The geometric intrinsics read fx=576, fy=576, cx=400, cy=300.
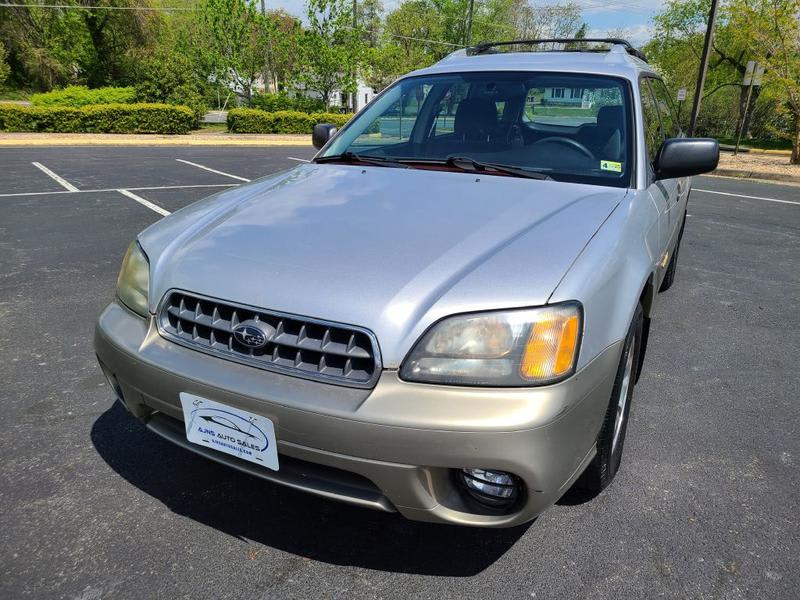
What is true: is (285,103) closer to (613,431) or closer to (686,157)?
(686,157)

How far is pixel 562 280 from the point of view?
5.32 feet

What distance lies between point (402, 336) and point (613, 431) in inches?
37.4

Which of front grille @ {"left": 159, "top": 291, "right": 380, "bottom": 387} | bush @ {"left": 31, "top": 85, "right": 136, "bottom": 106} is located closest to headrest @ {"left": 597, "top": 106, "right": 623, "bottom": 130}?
front grille @ {"left": 159, "top": 291, "right": 380, "bottom": 387}

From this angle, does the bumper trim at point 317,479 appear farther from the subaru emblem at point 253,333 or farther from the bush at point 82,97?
the bush at point 82,97

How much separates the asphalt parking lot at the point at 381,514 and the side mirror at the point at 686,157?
3.80 ft

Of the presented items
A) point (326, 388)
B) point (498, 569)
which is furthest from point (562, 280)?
point (498, 569)

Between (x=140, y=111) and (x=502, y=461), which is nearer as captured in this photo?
(x=502, y=461)

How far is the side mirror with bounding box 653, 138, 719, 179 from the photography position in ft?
8.39

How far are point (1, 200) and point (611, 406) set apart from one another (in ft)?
27.6

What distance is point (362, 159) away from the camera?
9.29 feet

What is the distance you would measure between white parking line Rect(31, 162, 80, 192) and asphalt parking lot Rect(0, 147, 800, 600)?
5705 millimetres

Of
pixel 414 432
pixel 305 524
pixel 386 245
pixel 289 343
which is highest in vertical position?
pixel 386 245

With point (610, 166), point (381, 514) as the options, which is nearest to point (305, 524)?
point (381, 514)

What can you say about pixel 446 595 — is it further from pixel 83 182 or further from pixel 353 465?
pixel 83 182
